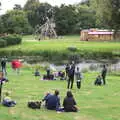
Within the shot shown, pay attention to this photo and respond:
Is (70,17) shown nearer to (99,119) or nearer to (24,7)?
(24,7)

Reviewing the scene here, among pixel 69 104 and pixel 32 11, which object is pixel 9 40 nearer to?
pixel 32 11

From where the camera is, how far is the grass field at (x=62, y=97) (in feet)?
66.7

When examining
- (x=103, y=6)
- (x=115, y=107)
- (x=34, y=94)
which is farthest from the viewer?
(x=103, y=6)

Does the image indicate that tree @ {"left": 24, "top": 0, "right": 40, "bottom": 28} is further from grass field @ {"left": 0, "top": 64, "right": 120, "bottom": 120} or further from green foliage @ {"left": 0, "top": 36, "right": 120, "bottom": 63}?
grass field @ {"left": 0, "top": 64, "right": 120, "bottom": 120}

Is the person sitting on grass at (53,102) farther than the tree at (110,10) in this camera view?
No

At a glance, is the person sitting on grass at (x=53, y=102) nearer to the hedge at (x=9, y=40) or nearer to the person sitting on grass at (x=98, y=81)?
the person sitting on grass at (x=98, y=81)

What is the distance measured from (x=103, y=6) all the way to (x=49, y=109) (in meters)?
57.8

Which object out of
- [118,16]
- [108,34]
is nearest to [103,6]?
[118,16]

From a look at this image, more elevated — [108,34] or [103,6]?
[103,6]

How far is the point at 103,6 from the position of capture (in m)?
77.8

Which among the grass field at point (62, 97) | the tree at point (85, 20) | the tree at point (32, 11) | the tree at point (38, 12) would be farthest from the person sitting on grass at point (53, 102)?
the tree at point (32, 11)

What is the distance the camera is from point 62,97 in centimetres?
2625

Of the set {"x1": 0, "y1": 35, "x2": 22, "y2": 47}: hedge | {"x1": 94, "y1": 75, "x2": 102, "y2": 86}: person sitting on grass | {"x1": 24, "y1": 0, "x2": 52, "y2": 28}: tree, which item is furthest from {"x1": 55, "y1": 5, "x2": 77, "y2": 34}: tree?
{"x1": 94, "y1": 75, "x2": 102, "y2": 86}: person sitting on grass

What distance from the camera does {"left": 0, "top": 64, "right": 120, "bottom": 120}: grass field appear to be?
66.7 ft
